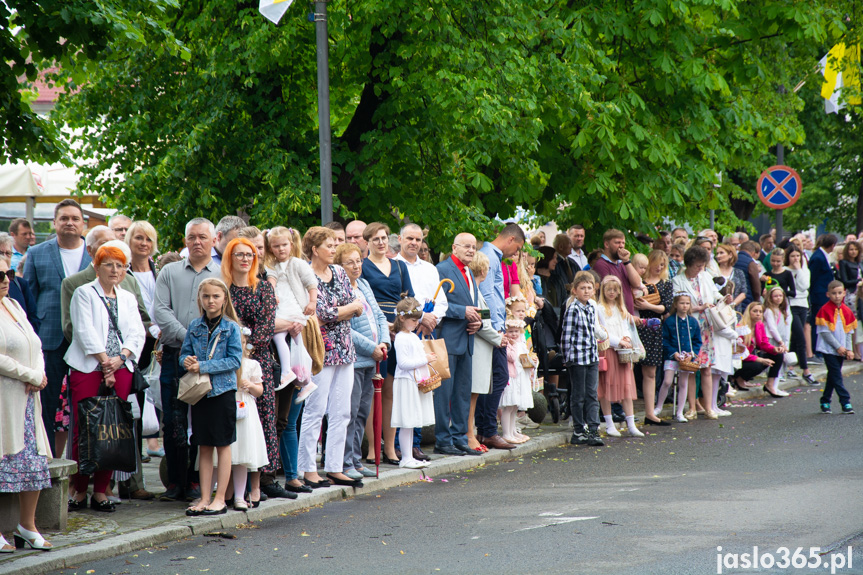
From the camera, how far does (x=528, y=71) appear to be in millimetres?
14062

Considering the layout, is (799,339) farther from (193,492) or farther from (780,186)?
(193,492)

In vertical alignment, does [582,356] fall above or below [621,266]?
below

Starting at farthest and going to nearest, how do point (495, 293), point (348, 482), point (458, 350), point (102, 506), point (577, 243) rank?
1. point (577, 243)
2. point (495, 293)
3. point (458, 350)
4. point (348, 482)
5. point (102, 506)

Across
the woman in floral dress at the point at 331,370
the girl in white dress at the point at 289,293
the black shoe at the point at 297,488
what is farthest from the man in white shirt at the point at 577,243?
the black shoe at the point at 297,488

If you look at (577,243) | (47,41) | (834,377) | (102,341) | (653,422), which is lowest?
(653,422)

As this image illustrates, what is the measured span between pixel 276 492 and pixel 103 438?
150 centimetres

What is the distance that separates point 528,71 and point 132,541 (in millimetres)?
8808

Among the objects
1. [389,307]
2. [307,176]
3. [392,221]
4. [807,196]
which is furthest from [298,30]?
[807,196]

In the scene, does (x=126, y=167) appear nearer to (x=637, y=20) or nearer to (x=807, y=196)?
(x=637, y=20)

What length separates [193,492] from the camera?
8.70 meters

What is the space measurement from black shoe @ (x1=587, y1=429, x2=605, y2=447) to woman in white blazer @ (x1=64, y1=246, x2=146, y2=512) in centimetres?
555

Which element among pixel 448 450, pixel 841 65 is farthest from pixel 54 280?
pixel 841 65

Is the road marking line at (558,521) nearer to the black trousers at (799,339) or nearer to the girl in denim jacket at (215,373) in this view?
the girl in denim jacket at (215,373)

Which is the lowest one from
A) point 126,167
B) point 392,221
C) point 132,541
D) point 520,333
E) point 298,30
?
point 132,541
